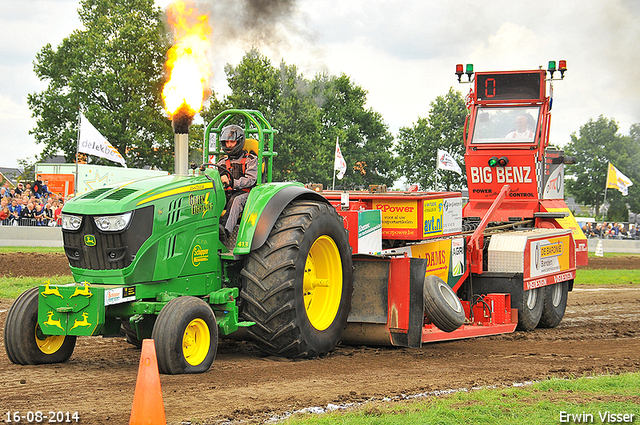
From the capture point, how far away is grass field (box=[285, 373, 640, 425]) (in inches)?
187

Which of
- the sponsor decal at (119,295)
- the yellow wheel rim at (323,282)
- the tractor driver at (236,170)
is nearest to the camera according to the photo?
the sponsor decal at (119,295)

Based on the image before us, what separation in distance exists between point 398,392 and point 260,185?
2.62 metres

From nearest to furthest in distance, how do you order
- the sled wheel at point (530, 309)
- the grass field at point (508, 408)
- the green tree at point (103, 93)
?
the grass field at point (508, 408) → the sled wheel at point (530, 309) → the green tree at point (103, 93)

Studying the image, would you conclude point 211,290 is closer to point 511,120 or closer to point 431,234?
point 431,234

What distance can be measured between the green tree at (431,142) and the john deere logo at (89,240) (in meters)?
46.0

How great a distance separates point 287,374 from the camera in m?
6.17

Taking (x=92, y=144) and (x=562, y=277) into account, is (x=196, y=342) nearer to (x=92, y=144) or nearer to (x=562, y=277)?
(x=562, y=277)

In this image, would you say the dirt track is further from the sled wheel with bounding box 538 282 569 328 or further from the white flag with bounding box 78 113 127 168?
the white flag with bounding box 78 113 127 168

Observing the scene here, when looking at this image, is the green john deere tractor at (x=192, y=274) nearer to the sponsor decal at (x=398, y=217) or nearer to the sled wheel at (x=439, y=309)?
the sled wheel at (x=439, y=309)

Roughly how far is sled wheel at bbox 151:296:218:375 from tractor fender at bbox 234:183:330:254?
0.79 m

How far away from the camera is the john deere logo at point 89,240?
6031 mm

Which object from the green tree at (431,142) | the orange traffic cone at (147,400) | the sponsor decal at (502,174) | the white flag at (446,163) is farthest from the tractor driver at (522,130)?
the green tree at (431,142)

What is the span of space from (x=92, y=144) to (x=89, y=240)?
63.2ft

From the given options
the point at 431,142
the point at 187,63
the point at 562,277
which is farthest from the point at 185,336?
the point at 431,142
